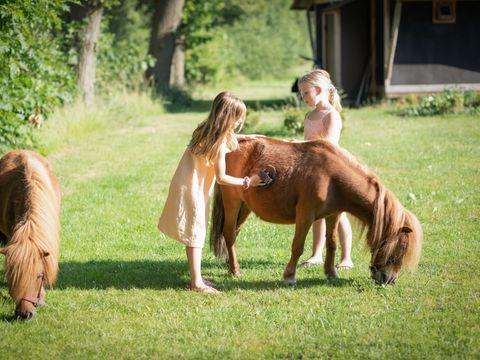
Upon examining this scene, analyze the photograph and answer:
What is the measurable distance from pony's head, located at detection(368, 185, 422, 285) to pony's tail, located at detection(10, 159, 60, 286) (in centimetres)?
257

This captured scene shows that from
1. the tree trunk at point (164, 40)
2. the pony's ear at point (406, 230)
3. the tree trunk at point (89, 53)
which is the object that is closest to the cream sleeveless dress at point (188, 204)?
the pony's ear at point (406, 230)

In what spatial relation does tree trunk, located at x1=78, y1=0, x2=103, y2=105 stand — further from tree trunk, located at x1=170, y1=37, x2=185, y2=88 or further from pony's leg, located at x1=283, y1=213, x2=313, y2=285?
pony's leg, located at x1=283, y1=213, x2=313, y2=285

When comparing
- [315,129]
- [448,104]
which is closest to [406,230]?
[315,129]

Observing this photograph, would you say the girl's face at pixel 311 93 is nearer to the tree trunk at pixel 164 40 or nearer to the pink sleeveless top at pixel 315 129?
the pink sleeveless top at pixel 315 129

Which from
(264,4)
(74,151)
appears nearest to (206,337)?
(74,151)

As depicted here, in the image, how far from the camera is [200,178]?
6.10 meters

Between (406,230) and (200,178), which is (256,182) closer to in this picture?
(200,178)

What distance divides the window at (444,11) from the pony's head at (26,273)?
19.0 meters

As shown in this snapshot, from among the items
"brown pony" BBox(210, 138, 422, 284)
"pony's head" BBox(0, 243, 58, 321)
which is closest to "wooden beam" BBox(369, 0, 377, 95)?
"brown pony" BBox(210, 138, 422, 284)

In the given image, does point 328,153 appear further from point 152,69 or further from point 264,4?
point 264,4

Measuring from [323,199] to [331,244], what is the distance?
0.70 meters

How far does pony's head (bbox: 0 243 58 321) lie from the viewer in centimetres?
491

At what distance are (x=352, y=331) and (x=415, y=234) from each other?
3.67ft

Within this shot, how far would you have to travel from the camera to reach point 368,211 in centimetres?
579
